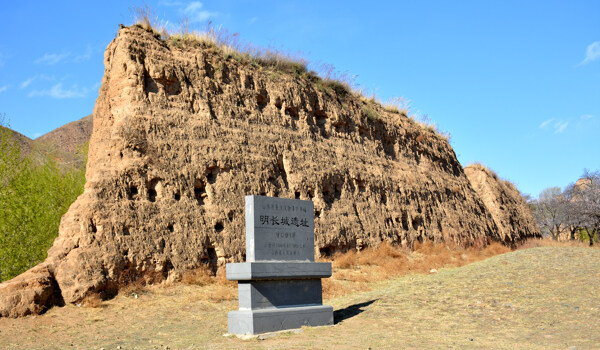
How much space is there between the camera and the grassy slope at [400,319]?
332 inches

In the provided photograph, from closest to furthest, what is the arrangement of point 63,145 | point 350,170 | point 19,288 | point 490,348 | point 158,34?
point 490,348 → point 19,288 → point 158,34 → point 350,170 → point 63,145

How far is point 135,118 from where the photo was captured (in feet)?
43.7

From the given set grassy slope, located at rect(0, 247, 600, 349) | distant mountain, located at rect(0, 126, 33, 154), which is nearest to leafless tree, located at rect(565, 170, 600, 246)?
grassy slope, located at rect(0, 247, 600, 349)

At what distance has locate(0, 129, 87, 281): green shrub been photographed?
1589 cm

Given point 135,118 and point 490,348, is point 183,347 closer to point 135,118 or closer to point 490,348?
point 490,348

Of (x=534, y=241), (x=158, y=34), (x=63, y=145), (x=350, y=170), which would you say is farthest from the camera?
(x=63, y=145)

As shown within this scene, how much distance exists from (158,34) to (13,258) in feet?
26.8

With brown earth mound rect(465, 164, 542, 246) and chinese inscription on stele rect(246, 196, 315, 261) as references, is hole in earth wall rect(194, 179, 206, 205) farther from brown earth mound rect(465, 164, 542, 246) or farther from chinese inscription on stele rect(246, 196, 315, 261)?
brown earth mound rect(465, 164, 542, 246)

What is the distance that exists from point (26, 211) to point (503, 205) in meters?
23.6

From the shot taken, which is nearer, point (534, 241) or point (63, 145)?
point (534, 241)

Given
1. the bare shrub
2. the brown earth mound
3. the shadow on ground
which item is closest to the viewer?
the shadow on ground

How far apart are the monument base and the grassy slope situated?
0.26 metres

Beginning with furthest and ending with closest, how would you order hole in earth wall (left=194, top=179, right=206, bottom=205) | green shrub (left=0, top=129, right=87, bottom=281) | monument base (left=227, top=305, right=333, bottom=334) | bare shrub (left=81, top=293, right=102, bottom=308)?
1. green shrub (left=0, top=129, right=87, bottom=281)
2. hole in earth wall (left=194, top=179, right=206, bottom=205)
3. bare shrub (left=81, top=293, right=102, bottom=308)
4. monument base (left=227, top=305, right=333, bottom=334)

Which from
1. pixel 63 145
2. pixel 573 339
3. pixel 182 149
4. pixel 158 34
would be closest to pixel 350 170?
pixel 182 149
